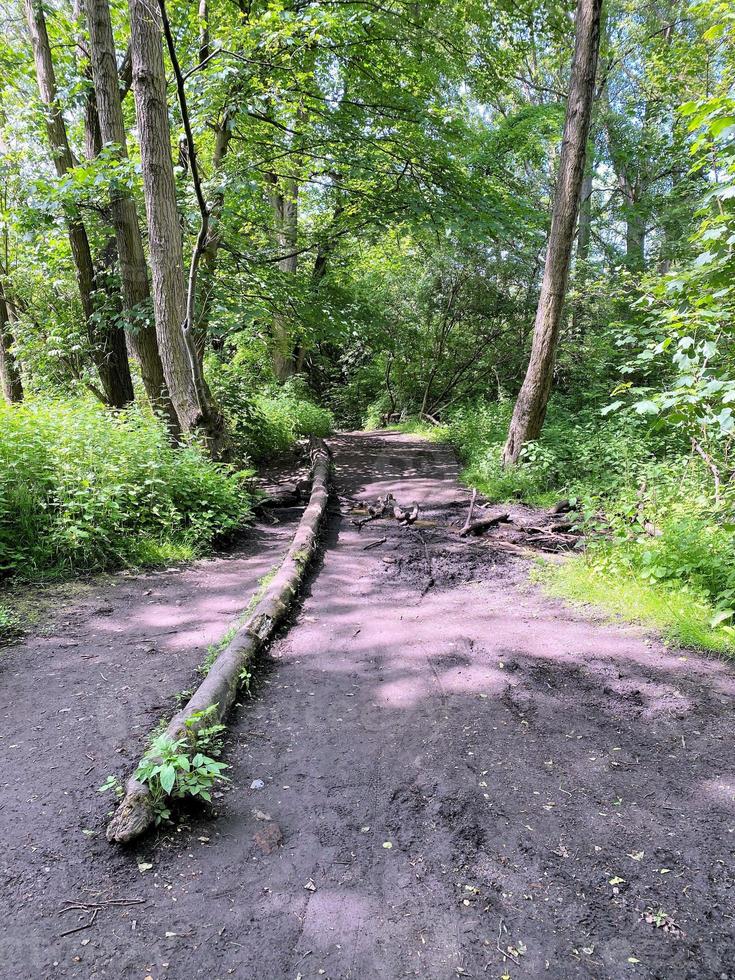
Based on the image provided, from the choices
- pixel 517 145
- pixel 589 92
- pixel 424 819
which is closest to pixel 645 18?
pixel 517 145

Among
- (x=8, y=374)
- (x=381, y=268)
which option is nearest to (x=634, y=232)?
(x=381, y=268)

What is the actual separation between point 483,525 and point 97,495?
4.40m

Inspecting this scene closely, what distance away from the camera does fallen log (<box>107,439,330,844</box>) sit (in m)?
2.25

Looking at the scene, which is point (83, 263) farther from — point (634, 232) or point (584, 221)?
point (634, 232)

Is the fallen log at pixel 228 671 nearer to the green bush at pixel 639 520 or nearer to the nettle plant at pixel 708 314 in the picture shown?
the green bush at pixel 639 520

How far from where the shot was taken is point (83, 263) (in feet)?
31.1

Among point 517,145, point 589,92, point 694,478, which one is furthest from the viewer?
point 517,145

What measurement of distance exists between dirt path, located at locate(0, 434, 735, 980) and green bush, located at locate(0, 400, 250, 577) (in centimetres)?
118

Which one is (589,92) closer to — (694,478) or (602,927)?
(694,478)

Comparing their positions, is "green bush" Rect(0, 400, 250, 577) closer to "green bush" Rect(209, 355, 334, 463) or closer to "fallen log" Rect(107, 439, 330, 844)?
"fallen log" Rect(107, 439, 330, 844)

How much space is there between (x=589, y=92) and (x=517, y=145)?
6.72 metres

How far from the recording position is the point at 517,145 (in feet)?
44.1

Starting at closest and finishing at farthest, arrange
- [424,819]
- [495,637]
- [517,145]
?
[424,819]
[495,637]
[517,145]

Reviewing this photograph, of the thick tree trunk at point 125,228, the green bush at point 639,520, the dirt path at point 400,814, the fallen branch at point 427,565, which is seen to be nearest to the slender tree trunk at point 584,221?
the green bush at point 639,520
